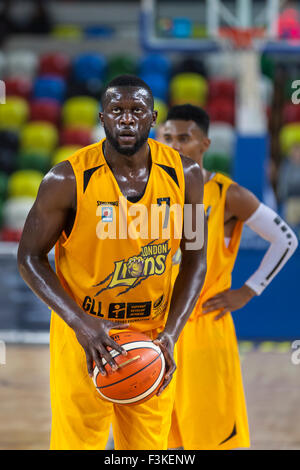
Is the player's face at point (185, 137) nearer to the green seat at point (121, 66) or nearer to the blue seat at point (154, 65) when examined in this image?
the green seat at point (121, 66)

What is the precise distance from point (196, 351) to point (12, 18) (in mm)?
10938

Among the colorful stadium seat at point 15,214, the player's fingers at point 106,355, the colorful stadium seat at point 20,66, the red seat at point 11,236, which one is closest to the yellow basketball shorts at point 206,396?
the player's fingers at point 106,355

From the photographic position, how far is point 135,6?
1333 cm

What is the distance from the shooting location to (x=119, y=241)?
8.04ft

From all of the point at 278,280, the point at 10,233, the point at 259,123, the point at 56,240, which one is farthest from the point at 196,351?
the point at 259,123

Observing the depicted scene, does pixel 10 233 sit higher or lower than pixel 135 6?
lower

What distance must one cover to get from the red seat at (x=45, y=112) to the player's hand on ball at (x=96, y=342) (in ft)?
29.3

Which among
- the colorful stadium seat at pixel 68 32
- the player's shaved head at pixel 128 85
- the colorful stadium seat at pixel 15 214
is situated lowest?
the colorful stadium seat at pixel 15 214

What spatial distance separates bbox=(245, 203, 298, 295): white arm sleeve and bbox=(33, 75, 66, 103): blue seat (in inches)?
334

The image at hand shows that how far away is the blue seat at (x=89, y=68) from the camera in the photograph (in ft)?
38.5

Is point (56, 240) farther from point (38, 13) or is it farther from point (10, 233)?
point (38, 13)

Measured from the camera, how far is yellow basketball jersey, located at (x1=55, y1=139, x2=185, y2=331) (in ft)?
7.98

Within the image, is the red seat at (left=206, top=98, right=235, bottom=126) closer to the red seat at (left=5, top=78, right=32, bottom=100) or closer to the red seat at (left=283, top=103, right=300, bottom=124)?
the red seat at (left=283, top=103, right=300, bottom=124)

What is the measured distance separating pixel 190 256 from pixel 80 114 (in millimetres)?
8482
